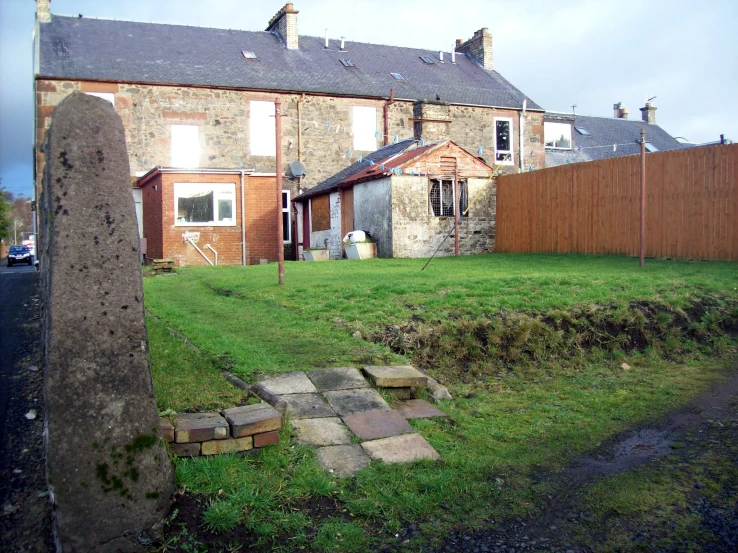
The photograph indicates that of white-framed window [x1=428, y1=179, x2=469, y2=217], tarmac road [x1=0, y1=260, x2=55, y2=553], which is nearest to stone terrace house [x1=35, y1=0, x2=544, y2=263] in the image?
white-framed window [x1=428, y1=179, x2=469, y2=217]

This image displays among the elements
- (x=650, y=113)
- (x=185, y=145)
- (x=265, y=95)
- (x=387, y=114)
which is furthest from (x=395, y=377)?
(x=650, y=113)

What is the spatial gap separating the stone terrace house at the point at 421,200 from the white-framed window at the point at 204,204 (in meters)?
3.85

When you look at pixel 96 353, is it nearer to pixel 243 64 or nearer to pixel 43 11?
pixel 243 64

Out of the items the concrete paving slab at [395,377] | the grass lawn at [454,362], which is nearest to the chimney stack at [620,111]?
the grass lawn at [454,362]

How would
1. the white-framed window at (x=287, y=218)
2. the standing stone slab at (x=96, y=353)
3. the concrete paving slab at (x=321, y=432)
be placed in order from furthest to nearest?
the white-framed window at (x=287, y=218)
the concrete paving slab at (x=321, y=432)
the standing stone slab at (x=96, y=353)

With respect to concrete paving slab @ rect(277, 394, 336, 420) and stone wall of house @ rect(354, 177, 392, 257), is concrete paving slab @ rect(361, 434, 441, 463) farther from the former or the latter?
stone wall of house @ rect(354, 177, 392, 257)

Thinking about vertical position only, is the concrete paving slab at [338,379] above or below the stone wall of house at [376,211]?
below

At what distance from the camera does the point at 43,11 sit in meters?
25.6

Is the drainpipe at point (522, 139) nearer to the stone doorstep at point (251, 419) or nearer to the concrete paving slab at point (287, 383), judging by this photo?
the concrete paving slab at point (287, 383)

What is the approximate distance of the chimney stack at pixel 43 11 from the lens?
2545 cm

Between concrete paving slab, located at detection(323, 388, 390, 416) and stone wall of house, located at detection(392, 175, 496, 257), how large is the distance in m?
14.0

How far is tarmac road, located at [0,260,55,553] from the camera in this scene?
3.59 m

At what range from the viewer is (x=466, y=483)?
14.0 feet

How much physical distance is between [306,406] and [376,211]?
50.8ft
